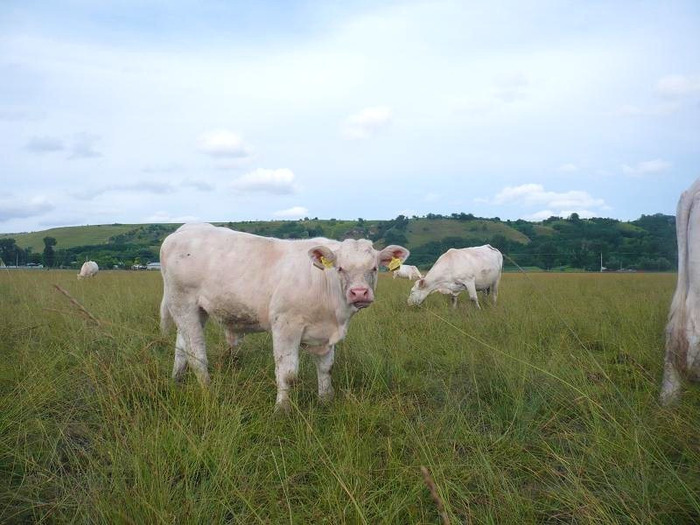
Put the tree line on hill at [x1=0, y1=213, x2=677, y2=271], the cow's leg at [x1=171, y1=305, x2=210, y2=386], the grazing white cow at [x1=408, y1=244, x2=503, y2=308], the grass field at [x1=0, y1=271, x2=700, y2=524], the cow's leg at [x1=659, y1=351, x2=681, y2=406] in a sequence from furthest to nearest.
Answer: the tree line on hill at [x1=0, y1=213, x2=677, y2=271] → the grazing white cow at [x1=408, y1=244, x2=503, y2=308] → the cow's leg at [x1=171, y1=305, x2=210, y2=386] → the cow's leg at [x1=659, y1=351, x2=681, y2=406] → the grass field at [x1=0, y1=271, x2=700, y2=524]

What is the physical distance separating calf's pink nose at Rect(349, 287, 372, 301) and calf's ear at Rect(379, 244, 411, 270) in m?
0.76

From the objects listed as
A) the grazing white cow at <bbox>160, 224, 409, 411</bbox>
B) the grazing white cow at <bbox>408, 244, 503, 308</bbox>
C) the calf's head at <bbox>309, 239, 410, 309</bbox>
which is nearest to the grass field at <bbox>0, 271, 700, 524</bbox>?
the grazing white cow at <bbox>160, 224, 409, 411</bbox>

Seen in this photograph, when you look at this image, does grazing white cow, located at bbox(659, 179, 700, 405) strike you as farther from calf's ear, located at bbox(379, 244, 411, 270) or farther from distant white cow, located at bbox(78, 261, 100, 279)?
distant white cow, located at bbox(78, 261, 100, 279)

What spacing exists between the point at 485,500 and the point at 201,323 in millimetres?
3846

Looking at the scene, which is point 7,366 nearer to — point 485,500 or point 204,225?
point 204,225

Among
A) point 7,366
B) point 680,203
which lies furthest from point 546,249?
point 7,366

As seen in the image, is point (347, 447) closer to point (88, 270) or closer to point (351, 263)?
point (351, 263)

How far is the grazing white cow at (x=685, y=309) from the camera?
4.10 meters

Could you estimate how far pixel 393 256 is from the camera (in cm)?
541

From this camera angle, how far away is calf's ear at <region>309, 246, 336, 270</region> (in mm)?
4926

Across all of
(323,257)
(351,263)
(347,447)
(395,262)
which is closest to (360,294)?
(351,263)

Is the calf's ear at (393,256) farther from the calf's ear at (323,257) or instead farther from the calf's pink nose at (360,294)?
the calf's pink nose at (360,294)

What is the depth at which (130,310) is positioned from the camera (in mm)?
9516

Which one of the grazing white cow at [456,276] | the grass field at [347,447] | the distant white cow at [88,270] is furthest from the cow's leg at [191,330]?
the distant white cow at [88,270]
